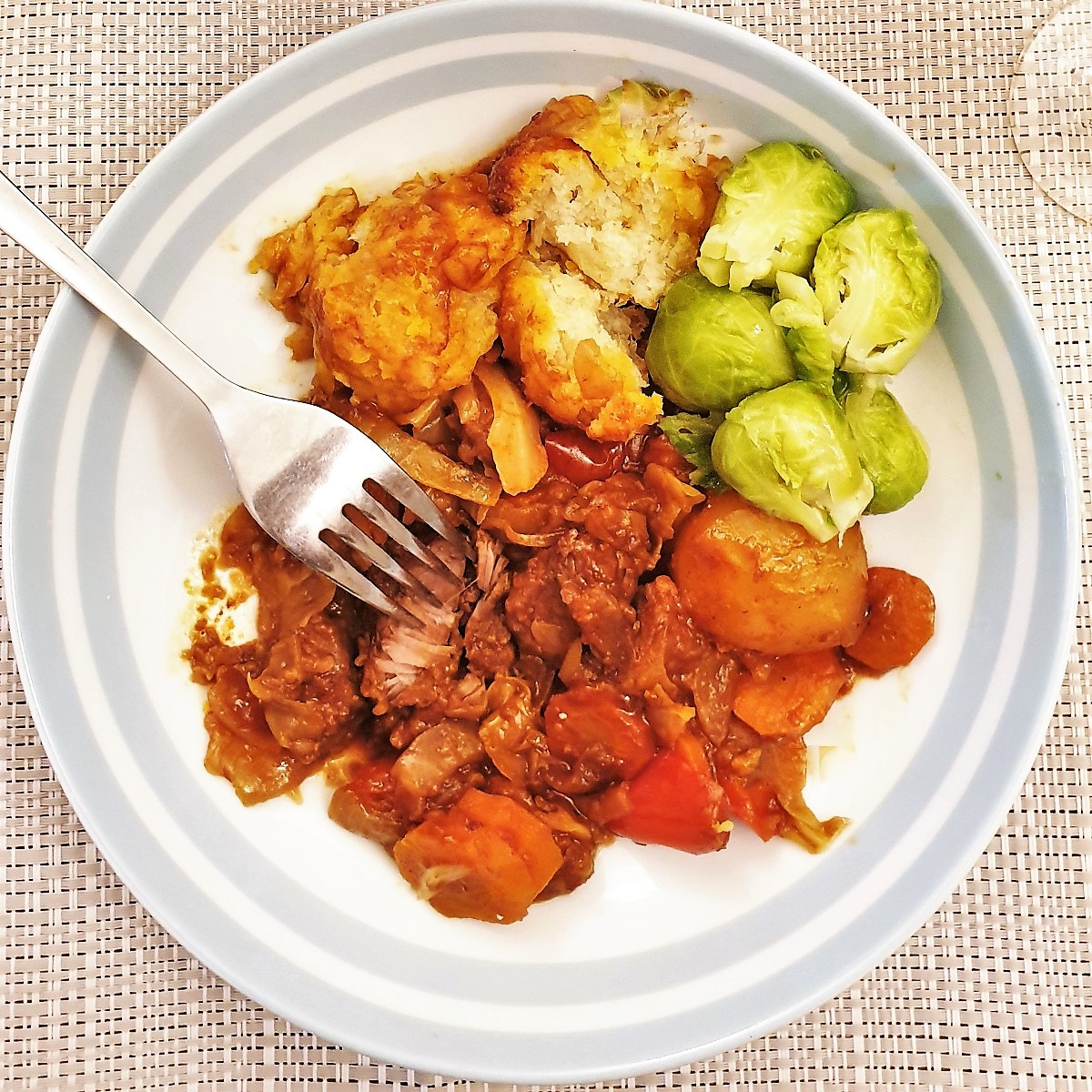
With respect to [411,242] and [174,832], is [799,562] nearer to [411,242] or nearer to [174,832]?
[411,242]

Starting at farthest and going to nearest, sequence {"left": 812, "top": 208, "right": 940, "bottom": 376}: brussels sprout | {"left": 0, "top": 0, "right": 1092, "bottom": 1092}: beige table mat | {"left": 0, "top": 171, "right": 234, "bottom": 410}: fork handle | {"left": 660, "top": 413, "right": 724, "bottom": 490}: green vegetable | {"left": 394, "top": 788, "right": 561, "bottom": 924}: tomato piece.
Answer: {"left": 0, "top": 0, "right": 1092, "bottom": 1092}: beige table mat
{"left": 660, "top": 413, "right": 724, "bottom": 490}: green vegetable
{"left": 394, "top": 788, "right": 561, "bottom": 924}: tomato piece
{"left": 812, "top": 208, "right": 940, "bottom": 376}: brussels sprout
{"left": 0, "top": 171, "right": 234, "bottom": 410}: fork handle

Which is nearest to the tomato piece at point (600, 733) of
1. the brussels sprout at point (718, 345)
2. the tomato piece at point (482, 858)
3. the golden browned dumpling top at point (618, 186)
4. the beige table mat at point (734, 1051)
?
the tomato piece at point (482, 858)

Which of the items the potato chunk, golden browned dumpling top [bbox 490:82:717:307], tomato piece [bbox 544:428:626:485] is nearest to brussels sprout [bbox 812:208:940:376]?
golden browned dumpling top [bbox 490:82:717:307]

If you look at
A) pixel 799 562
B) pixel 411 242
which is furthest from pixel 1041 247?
pixel 411 242

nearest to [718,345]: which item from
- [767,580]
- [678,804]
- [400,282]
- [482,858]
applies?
[767,580]

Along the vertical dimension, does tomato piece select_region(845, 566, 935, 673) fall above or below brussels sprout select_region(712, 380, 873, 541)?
below

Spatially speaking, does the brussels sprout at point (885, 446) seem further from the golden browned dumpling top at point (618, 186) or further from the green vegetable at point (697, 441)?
the golden browned dumpling top at point (618, 186)

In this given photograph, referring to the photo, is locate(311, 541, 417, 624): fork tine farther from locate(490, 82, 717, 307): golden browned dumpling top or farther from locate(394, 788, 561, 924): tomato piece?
locate(490, 82, 717, 307): golden browned dumpling top
